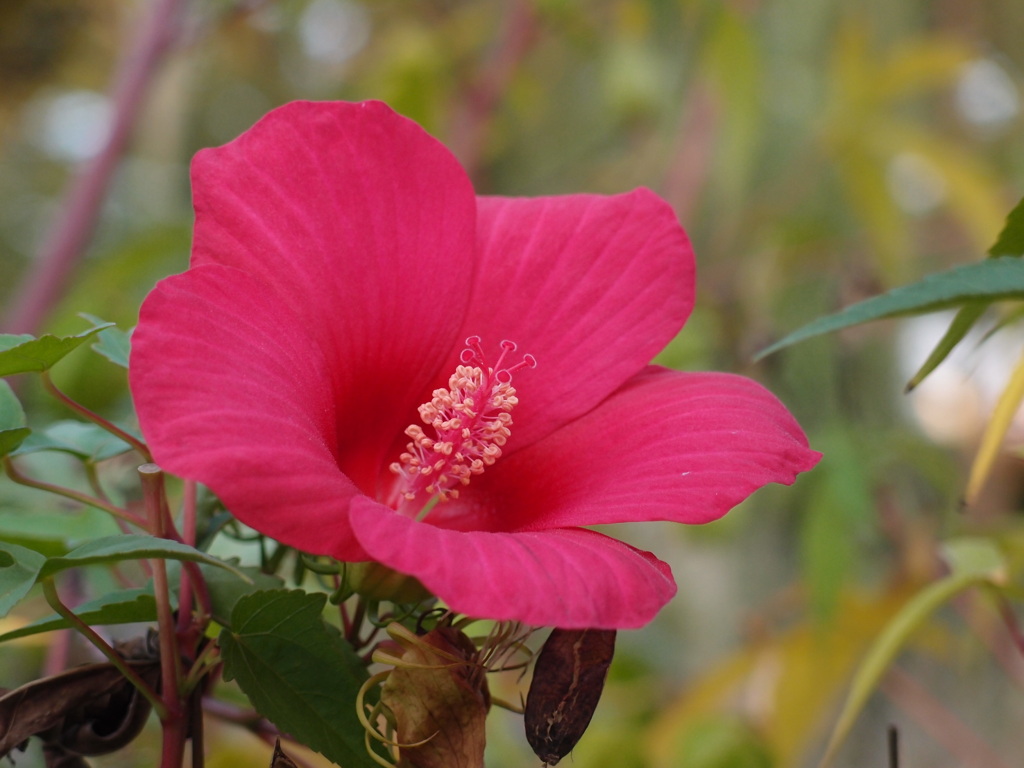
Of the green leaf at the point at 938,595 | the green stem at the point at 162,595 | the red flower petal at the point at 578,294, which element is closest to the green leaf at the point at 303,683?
the green stem at the point at 162,595

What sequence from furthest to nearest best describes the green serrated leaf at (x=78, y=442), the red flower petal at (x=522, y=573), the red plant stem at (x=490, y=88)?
the red plant stem at (x=490, y=88) → the green serrated leaf at (x=78, y=442) → the red flower petal at (x=522, y=573)

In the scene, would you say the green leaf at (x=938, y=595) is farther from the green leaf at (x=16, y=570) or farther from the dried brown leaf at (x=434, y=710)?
the green leaf at (x=16, y=570)

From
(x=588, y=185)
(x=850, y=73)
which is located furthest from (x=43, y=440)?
(x=588, y=185)

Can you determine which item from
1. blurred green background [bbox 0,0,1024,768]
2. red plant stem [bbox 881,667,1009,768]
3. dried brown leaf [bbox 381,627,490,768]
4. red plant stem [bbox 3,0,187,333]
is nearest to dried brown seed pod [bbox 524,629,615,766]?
dried brown leaf [bbox 381,627,490,768]

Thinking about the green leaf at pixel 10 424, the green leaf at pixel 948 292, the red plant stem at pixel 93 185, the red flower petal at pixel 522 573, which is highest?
the green leaf at pixel 948 292

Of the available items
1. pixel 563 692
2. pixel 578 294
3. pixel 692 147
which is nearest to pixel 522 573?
pixel 563 692

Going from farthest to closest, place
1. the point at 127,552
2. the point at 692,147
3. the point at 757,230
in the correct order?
the point at 757,230 < the point at 692,147 < the point at 127,552

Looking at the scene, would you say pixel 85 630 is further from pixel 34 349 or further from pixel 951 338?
pixel 951 338
